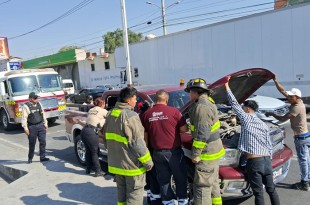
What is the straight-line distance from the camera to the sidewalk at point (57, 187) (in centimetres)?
526

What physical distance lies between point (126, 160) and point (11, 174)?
212 inches

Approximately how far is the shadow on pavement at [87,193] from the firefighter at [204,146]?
181 centimetres

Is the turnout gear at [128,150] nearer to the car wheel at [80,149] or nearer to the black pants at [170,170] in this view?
the black pants at [170,170]

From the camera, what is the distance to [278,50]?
479 inches

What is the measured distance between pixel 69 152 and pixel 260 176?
6499 mm

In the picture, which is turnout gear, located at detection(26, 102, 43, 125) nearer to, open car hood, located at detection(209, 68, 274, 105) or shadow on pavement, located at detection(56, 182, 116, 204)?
shadow on pavement, located at detection(56, 182, 116, 204)

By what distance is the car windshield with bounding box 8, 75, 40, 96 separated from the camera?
13.2m

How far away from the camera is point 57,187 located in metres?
5.91

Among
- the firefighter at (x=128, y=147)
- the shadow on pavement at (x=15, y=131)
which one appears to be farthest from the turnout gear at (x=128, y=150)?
the shadow on pavement at (x=15, y=131)

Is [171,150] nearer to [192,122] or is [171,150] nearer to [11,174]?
[192,122]

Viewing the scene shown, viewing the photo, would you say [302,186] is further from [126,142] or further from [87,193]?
[87,193]

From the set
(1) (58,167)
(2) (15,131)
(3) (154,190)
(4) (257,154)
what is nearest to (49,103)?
(2) (15,131)

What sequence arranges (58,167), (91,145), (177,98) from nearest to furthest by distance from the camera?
1. (177,98)
2. (91,145)
3. (58,167)

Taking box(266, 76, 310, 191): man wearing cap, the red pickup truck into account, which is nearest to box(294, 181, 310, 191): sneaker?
box(266, 76, 310, 191): man wearing cap
